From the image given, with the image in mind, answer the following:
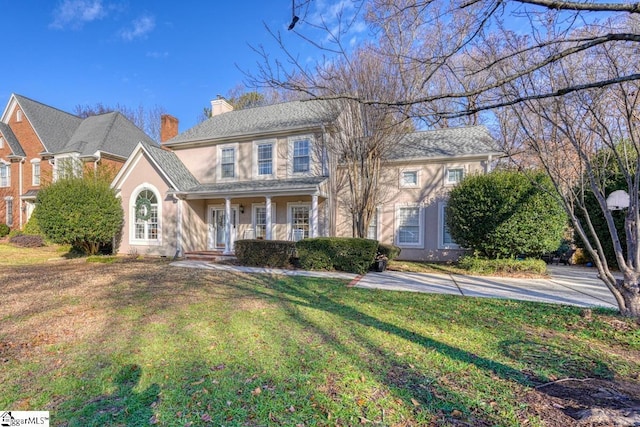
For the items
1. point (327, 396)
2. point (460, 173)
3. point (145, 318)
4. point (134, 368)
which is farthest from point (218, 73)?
point (460, 173)

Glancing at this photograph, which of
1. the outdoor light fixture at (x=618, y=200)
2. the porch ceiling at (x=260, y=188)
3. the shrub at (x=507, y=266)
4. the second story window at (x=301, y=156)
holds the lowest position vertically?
the shrub at (x=507, y=266)

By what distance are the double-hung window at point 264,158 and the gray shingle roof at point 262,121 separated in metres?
0.73

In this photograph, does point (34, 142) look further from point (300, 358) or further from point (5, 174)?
point (300, 358)

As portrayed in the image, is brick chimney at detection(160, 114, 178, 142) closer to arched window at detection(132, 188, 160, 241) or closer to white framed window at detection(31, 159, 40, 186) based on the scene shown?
arched window at detection(132, 188, 160, 241)

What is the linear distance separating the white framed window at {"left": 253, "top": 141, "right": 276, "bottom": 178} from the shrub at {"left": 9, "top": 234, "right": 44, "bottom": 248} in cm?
1496

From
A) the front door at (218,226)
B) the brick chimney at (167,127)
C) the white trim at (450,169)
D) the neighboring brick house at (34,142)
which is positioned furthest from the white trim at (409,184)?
the neighboring brick house at (34,142)

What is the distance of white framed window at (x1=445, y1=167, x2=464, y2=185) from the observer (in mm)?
12898

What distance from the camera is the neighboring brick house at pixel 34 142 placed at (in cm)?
2066

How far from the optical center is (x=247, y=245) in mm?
11695

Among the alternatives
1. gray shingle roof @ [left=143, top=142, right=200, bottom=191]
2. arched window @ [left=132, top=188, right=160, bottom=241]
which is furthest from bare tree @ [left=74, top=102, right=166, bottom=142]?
arched window @ [left=132, top=188, right=160, bottom=241]

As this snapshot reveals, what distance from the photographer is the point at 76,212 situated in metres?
13.1

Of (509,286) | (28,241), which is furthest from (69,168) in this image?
(509,286)

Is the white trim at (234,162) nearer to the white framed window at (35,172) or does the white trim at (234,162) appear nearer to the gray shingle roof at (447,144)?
the gray shingle roof at (447,144)

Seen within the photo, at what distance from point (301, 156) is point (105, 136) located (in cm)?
1539
